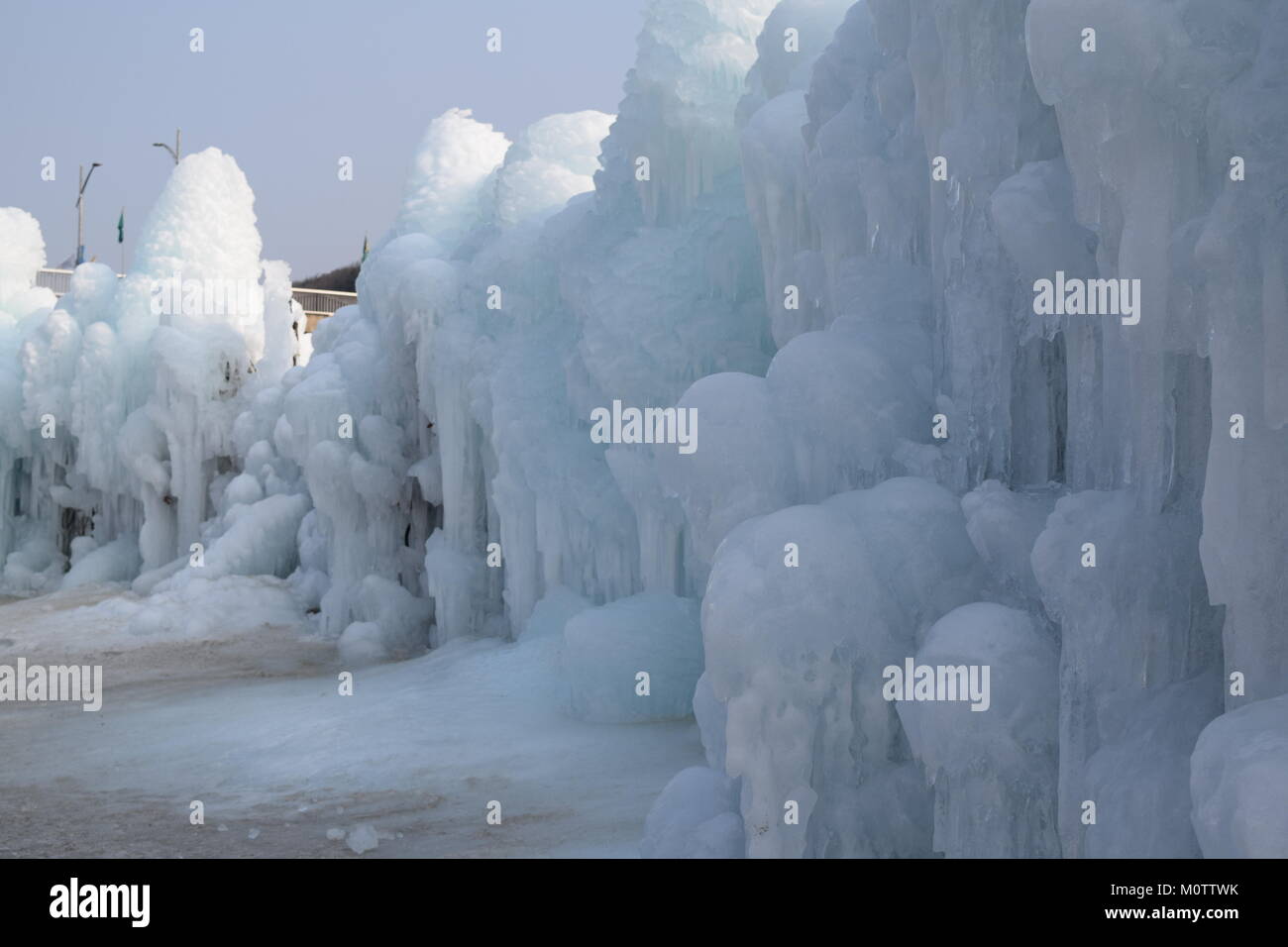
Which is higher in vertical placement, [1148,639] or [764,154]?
[764,154]

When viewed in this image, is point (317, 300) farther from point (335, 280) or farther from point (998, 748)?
point (998, 748)

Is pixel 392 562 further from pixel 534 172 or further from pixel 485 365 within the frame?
pixel 534 172

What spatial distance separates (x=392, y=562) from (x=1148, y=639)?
11.3 m

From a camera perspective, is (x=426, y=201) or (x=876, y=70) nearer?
(x=876, y=70)

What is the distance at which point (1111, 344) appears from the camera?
4.95m

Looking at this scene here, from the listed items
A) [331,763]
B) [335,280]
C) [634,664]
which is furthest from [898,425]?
[335,280]

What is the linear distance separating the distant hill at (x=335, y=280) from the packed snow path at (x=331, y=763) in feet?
94.3

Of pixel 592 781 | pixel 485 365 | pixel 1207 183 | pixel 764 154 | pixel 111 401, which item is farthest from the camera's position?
pixel 111 401

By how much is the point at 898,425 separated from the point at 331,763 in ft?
15.3

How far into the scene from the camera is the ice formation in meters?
4.05

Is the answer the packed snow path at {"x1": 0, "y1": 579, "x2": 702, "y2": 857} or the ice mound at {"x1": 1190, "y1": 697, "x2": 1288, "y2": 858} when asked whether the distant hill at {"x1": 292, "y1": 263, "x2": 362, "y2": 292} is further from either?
the ice mound at {"x1": 1190, "y1": 697, "x2": 1288, "y2": 858}

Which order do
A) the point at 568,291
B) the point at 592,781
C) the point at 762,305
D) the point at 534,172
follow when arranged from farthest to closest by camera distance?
the point at 534,172 < the point at 568,291 < the point at 762,305 < the point at 592,781
